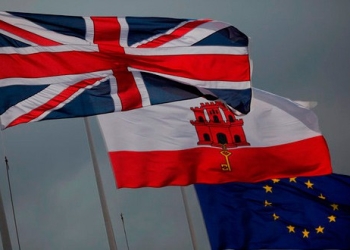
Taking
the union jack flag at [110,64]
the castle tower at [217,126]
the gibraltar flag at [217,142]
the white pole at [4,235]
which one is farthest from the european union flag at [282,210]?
the white pole at [4,235]

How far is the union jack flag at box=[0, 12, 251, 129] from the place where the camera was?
17141 mm

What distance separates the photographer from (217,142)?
78.3 ft

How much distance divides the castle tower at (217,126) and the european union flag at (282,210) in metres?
2.39

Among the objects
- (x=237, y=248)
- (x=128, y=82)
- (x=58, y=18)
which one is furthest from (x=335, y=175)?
(x=58, y=18)

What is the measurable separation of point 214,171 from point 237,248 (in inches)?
133

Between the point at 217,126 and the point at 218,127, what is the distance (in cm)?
4

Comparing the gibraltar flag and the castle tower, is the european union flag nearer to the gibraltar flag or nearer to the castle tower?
the gibraltar flag

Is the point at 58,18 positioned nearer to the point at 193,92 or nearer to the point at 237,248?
the point at 193,92

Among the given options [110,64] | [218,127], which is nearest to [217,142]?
[218,127]

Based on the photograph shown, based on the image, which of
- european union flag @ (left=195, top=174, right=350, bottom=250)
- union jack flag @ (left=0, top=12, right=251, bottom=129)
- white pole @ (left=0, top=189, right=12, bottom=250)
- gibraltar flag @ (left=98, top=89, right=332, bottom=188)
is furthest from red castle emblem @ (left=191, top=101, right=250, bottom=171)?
white pole @ (left=0, top=189, right=12, bottom=250)

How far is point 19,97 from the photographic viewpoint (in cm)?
1684

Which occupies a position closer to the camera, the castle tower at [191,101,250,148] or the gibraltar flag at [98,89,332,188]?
the gibraltar flag at [98,89,332,188]

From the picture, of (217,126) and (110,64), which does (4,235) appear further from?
(217,126)

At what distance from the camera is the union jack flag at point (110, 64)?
1714cm
